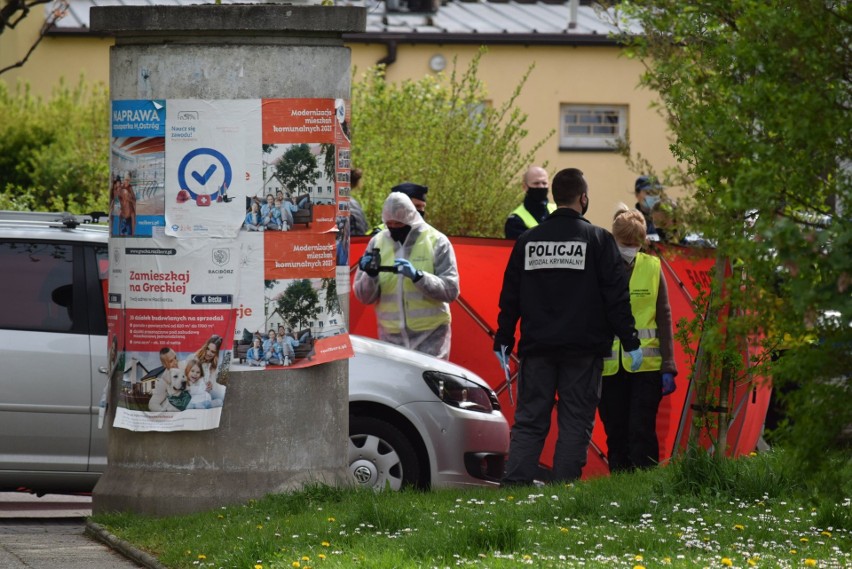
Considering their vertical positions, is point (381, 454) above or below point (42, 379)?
below

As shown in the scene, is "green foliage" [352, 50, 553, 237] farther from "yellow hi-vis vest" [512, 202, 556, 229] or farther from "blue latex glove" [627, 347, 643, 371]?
"blue latex glove" [627, 347, 643, 371]

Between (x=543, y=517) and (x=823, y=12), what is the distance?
10.5 ft

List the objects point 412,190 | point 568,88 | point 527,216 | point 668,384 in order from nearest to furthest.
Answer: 1. point 668,384
2. point 412,190
3. point 527,216
4. point 568,88

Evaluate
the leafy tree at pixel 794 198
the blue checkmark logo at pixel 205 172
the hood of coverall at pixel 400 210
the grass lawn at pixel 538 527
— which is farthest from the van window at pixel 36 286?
the leafy tree at pixel 794 198

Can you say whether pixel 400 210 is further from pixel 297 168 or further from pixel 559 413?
pixel 297 168

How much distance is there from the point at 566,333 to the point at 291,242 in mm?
1730

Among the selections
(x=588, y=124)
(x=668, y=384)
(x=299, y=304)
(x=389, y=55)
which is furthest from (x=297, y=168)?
(x=588, y=124)

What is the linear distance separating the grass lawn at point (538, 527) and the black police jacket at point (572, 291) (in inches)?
32.2

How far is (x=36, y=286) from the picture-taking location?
9102 millimetres

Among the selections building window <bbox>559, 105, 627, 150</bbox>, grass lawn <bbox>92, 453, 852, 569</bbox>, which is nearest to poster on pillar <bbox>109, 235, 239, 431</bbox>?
grass lawn <bbox>92, 453, 852, 569</bbox>

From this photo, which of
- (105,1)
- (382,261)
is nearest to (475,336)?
(382,261)

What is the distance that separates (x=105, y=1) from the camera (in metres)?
29.9

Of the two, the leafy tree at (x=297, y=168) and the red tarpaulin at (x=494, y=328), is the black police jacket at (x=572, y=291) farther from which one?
the leafy tree at (x=297, y=168)

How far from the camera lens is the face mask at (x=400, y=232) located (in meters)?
10.3
